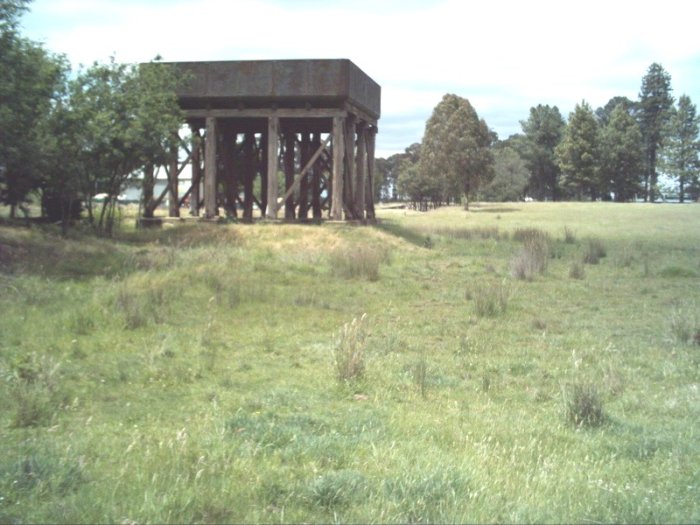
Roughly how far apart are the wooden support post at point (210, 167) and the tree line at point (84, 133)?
1838mm

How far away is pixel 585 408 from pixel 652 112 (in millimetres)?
105895

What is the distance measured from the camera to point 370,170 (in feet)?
109

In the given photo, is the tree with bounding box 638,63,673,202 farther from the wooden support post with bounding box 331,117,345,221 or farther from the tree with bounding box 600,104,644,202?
A: the wooden support post with bounding box 331,117,345,221

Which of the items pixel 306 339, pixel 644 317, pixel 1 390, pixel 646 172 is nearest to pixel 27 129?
pixel 306 339

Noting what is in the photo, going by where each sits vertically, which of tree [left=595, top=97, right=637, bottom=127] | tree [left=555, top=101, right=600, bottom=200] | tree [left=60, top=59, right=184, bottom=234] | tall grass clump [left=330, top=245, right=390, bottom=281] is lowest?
tall grass clump [left=330, top=245, right=390, bottom=281]

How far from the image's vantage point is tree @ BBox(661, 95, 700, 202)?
264 ft

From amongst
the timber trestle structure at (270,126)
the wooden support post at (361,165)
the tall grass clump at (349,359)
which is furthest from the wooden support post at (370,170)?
the tall grass clump at (349,359)

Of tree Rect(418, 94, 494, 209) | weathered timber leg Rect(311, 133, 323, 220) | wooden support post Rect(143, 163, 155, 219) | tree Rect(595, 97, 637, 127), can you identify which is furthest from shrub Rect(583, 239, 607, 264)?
tree Rect(595, 97, 637, 127)

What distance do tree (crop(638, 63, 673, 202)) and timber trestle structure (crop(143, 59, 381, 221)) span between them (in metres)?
77.8

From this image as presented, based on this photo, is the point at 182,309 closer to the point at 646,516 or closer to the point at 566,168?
the point at 646,516

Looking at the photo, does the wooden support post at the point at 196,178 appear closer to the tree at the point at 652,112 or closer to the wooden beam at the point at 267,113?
the wooden beam at the point at 267,113

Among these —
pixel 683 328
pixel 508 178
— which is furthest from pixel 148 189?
pixel 508 178

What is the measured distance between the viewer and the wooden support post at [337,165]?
2573 cm

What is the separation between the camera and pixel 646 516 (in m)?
4.34
